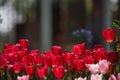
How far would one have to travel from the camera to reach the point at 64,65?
3.36 meters

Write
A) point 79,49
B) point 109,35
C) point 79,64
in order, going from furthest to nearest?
point 79,49
point 109,35
point 79,64

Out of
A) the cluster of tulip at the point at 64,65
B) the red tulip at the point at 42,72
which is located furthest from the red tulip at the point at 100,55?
the red tulip at the point at 42,72

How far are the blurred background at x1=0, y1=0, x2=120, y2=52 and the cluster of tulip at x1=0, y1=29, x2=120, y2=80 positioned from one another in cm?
636

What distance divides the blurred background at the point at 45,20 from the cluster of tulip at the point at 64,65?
20.9 ft

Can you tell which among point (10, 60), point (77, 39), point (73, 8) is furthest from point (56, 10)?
point (10, 60)

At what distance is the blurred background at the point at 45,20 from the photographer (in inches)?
400

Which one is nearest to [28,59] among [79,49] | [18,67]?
[18,67]

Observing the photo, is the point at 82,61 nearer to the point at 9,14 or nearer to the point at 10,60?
the point at 10,60

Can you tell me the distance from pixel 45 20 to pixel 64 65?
6839mm

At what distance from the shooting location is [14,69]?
3.28 meters

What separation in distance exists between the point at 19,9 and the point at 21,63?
23.9 feet

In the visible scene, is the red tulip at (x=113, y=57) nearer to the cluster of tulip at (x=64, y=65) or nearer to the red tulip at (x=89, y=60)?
the cluster of tulip at (x=64, y=65)

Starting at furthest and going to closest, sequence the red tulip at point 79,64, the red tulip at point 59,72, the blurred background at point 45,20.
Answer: the blurred background at point 45,20
the red tulip at point 79,64
the red tulip at point 59,72

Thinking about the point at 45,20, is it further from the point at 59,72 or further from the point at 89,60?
the point at 59,72
